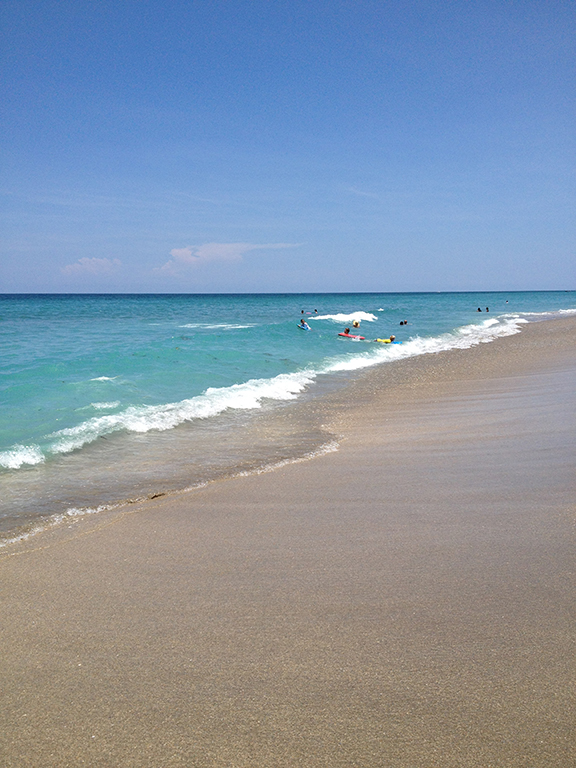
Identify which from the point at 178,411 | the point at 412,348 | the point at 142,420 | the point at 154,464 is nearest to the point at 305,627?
the point at 154,464

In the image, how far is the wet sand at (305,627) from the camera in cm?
208

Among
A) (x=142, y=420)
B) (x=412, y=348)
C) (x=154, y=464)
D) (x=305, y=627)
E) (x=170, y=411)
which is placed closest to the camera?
(x=305, y=627)

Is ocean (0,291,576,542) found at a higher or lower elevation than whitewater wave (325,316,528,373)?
lower

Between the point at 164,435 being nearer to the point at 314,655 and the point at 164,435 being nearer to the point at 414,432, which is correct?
the point at 414,432

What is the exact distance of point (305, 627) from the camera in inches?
111

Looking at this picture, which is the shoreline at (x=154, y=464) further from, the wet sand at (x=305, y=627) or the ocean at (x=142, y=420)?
the wet sand at (x=305, y=627)

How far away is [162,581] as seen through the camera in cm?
341

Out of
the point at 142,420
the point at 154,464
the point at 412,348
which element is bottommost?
the point at 154,464

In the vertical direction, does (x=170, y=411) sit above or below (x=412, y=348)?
below

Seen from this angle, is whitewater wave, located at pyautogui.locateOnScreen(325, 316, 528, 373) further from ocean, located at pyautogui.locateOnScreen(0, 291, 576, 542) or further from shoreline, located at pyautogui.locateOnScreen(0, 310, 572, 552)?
shoreline, located at pyautogui.locateOnScreen(0, 310, 572, 552)

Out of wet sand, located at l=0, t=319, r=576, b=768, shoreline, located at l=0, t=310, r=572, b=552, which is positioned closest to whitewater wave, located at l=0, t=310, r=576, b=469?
shoreline, located at l=0, t=310, r=572, b=552

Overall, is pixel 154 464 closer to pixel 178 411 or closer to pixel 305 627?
pixel 178 411

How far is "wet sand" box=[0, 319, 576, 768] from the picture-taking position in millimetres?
2082

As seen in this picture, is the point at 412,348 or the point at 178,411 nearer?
the point at 178,411
